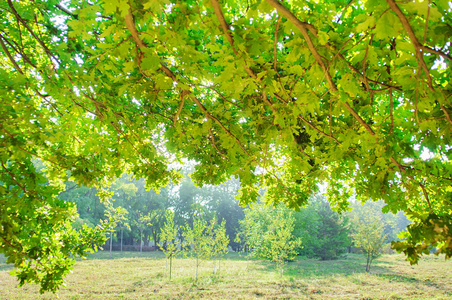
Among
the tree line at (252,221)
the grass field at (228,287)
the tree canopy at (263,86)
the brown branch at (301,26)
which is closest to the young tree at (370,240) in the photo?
the tree line at (252,221)

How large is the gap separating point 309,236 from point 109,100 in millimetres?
25367

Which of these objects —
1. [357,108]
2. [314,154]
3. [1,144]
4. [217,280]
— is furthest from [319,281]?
[1,144]

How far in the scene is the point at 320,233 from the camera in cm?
2730

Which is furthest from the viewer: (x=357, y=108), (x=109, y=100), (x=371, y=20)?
(x=109, y=100)

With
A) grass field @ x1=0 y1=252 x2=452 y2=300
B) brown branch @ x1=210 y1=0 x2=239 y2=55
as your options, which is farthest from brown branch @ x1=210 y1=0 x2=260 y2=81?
grass field @ x1=0 y1=252 x2=452 y2=300

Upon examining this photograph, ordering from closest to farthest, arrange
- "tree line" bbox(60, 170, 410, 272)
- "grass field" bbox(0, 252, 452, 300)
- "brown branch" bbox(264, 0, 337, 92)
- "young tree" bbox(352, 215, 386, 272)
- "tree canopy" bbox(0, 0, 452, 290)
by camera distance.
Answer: "brown branch" bbox(264, 0, 337, 92) < "tree canopy" bbox(0, 0, 452, 290) < "grass field" bbox(0, 252, 452, 300) < "tree line" bbox(60, 170, 410, 272) < "young tree" bbox(352, 215, 386, 272)

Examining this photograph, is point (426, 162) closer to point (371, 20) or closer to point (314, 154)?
point (314, 154)

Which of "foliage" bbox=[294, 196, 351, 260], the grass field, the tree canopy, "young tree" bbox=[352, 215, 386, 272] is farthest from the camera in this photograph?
"foliage" bbox=[294, 196, 351, 260]

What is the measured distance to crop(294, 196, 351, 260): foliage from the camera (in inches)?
989

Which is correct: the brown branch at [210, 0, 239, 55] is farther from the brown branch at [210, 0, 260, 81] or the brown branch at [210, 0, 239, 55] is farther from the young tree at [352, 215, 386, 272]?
the young tree at [352, 215, 386, 272]

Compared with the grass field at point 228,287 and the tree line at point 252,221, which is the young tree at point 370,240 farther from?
the grass field at point 228,287

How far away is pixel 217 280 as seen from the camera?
1198cm

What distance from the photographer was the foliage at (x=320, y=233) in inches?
989

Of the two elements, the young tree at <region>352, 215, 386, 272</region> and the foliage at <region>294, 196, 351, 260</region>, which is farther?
the foliage at <region>294, 196, 351, 260</region>
